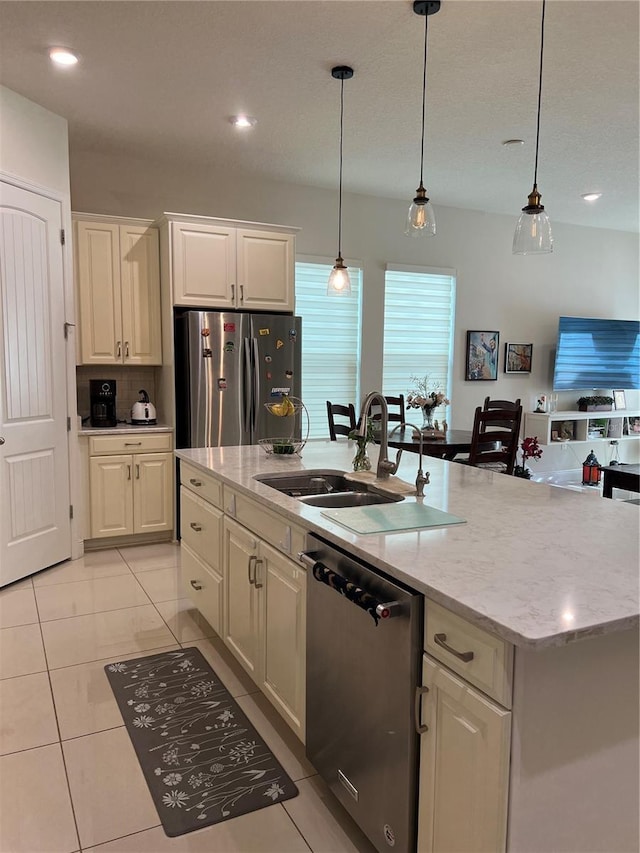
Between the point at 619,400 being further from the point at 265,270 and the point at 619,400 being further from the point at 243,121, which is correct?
the point at 243,121

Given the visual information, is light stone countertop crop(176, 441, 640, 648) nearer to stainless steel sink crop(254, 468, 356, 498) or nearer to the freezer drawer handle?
stainless steel sink crop(254, 468, 356, 498)

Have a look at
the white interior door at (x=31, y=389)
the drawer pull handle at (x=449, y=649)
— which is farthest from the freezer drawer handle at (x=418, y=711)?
the white interior door at (x=31, y=389)

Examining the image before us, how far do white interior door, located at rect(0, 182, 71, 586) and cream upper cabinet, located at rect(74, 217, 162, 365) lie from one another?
419 millimetres

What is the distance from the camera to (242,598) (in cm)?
254

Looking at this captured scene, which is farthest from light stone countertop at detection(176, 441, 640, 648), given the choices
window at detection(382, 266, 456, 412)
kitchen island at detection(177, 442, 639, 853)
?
window at detection(382, 266, 456, 412)

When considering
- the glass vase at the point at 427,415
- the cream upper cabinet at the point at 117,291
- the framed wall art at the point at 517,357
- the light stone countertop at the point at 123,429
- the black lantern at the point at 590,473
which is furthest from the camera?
the framed wall art at the point at 517,357

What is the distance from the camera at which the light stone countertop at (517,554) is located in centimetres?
122

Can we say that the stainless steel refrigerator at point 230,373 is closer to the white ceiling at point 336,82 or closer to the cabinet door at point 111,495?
the cabinet door at point 111,495

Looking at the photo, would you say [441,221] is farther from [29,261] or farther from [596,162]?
[29,261]

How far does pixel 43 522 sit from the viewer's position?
4023 mm

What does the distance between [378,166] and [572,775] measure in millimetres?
4690

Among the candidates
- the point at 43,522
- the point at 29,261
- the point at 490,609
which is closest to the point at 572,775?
the point at 490,609

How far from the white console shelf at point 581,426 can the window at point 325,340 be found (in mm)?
2287

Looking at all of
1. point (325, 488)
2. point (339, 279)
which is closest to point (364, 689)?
point (325, 488)
